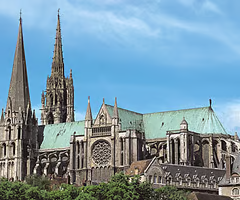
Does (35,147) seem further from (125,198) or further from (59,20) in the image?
(125,198)

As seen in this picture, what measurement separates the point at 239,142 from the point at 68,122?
37118 millimetres

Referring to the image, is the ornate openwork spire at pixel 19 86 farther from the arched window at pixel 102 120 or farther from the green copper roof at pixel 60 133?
the arched window at pixel 102 120

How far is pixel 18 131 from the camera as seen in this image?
Answer: 5797 inches

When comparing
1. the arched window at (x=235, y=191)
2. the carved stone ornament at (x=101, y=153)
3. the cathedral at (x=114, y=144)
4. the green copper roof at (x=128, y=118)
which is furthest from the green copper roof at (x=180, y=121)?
the arched window at (x=235, y=191)

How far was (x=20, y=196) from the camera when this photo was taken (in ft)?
332

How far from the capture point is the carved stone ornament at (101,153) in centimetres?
13362

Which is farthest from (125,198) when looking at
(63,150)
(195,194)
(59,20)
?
(59,20)

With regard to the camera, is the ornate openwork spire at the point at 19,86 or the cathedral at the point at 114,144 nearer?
the cathedral at the point at 114,144

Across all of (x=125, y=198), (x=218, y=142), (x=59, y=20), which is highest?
(x=59, y=20)

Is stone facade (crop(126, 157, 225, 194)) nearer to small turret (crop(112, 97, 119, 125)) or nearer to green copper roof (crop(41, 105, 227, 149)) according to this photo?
small turret (crop(112, 97, 119, 125))

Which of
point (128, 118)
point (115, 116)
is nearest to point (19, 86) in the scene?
point (128, 118)

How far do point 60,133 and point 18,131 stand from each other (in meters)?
8.45

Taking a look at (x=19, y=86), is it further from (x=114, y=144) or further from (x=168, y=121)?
(x=168, y=121)

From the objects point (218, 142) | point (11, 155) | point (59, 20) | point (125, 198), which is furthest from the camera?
point (59, 20)
